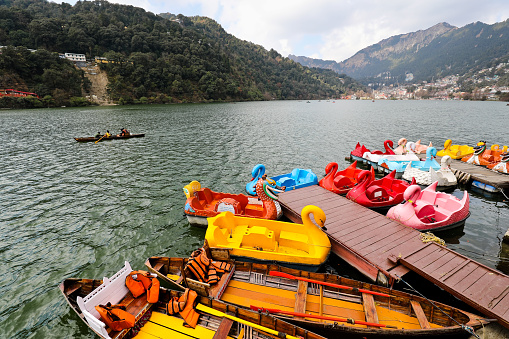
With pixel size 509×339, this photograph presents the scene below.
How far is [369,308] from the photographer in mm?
5938

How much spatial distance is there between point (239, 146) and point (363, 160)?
15.0 meters

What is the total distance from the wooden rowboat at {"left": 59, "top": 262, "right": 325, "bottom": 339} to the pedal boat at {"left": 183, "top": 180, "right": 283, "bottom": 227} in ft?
16.0

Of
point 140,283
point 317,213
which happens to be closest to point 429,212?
point 317,213

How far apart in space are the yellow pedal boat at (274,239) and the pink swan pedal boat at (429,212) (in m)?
4.77


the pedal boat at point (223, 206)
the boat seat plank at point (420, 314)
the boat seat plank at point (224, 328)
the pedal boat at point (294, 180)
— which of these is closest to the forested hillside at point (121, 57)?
the pedal boat at point (294, 180)

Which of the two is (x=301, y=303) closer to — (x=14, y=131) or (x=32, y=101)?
(x=14, y=131)

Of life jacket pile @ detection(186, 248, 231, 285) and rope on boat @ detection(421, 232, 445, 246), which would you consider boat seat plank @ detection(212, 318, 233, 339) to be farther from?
rope on boat @ detection(421, 232, 445, 246)

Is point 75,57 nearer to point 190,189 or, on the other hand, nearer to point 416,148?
point 190,189

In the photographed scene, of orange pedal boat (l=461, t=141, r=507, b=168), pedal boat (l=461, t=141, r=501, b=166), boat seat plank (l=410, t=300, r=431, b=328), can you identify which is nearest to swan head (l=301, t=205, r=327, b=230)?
boat seat plank (l=410, t=300, r=431, b=328)

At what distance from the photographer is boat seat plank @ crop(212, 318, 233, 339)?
5.26 m

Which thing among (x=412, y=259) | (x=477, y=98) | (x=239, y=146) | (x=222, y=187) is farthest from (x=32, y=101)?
(x=477, y=98)

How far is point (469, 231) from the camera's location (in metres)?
11.6

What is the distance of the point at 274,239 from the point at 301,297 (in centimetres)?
273

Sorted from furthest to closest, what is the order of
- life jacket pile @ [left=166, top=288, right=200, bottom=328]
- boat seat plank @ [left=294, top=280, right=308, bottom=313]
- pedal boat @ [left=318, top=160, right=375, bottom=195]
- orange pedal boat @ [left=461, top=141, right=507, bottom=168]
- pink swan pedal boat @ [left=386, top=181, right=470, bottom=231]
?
orange pedal boat @ [left=461, top=141, right=507, bottom=168]
pedal boat @ [left=318, top=160, right=375, bottom=195]
pink swan pedal boat @ [left=386, top=181, right=470, bottom=231]
boat seat plank @ [left=294, top=280, right=308, bottom=313]
life jacket pile @ [left=166, top=288, right=200, bottom=328]
